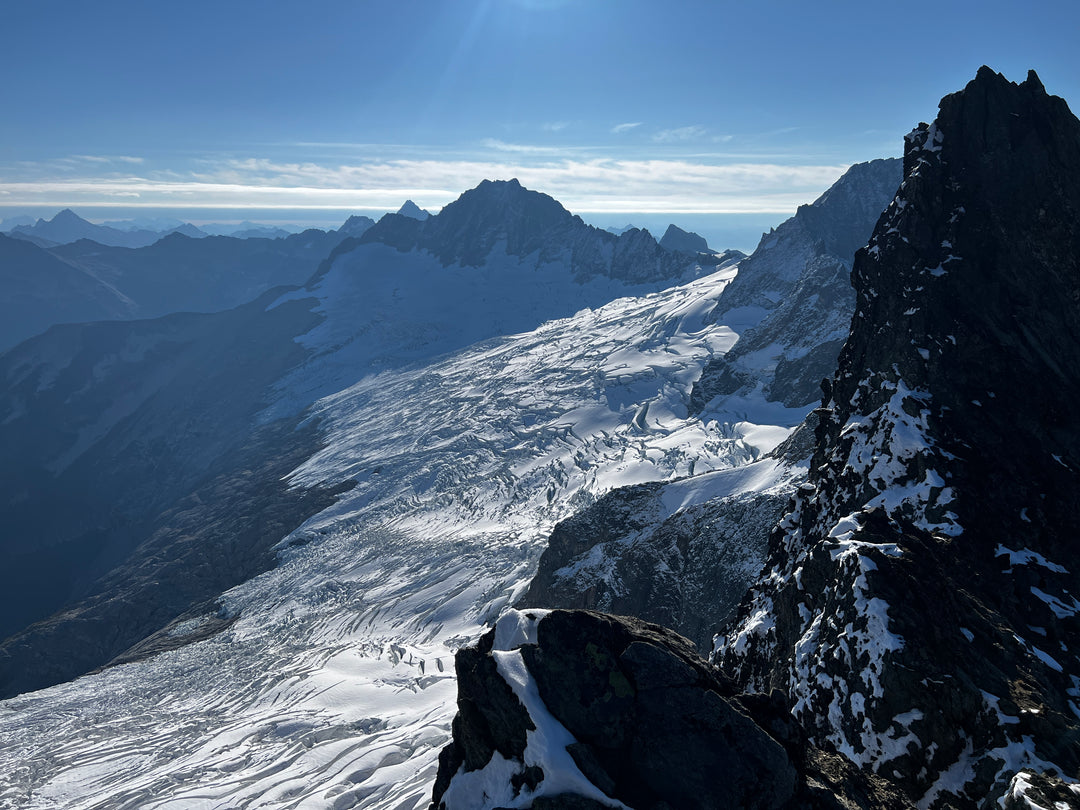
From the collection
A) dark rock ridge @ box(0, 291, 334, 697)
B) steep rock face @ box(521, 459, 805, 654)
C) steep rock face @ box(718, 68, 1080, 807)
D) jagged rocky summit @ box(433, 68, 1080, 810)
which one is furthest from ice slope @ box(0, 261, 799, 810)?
jagged rocky summit @ box(433, 68, 1080, 810)

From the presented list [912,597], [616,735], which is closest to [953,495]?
[912,597]

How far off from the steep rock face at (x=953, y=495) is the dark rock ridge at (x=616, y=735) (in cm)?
298

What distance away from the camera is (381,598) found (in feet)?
281

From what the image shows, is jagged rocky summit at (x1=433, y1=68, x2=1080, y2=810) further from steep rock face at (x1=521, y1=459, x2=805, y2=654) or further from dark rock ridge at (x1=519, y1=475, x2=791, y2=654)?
steep rock face at (x1=521, y1=459, x2=805, y2=654)

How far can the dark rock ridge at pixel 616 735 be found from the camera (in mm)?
14734

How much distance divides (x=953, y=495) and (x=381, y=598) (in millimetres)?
72397

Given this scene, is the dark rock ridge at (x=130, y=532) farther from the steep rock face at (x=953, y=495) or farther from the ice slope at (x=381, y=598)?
the steep rock face at (x=953, y=495)

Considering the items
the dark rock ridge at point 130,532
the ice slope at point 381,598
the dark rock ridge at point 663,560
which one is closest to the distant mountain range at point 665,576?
the dark rock ridge at point 663,560

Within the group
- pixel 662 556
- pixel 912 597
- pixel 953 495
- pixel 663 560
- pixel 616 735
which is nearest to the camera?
pixel 616 735

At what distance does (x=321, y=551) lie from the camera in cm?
10238

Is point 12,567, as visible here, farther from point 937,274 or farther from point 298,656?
point 937,274

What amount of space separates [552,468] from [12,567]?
130839 mm

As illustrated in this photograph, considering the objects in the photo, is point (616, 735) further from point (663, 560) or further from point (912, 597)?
point (663, 560)

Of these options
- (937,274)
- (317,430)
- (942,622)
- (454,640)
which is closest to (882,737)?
(942,622)
